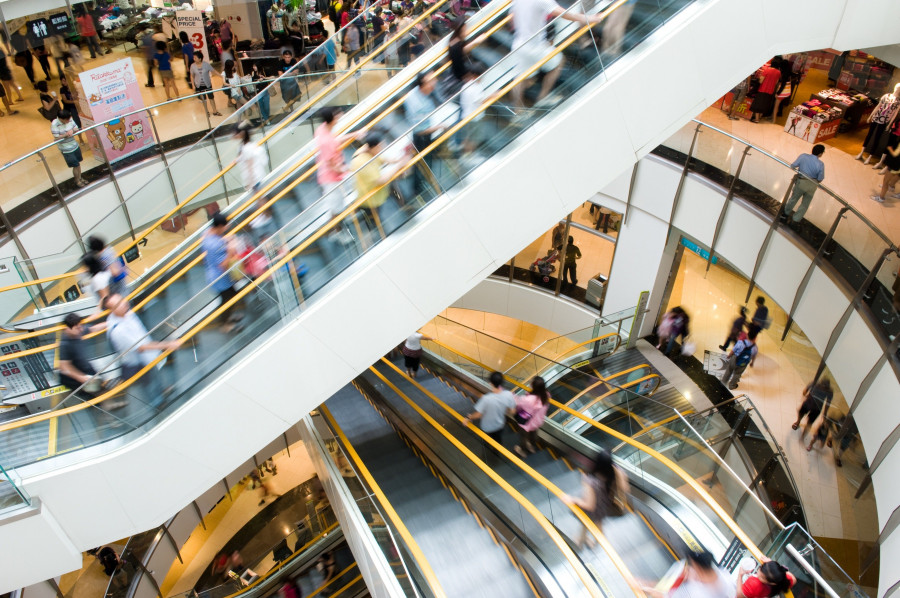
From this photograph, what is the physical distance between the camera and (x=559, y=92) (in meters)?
6.02

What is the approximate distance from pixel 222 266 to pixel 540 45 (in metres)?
3.86

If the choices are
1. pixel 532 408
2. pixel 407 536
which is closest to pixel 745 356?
pixel 532 408

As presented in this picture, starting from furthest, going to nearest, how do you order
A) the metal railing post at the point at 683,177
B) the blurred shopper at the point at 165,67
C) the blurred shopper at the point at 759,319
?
1. the blurred shopper at the point at 165,67
2. the blurred shopper at the point at 759,319
3. the metal railing post at the point at 683,177

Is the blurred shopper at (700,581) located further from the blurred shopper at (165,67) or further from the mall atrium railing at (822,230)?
the blurred shopper at (165,67)

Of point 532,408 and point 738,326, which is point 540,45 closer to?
point 532,408

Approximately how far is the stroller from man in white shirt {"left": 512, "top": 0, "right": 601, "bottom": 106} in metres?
9.37

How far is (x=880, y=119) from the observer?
1143cm

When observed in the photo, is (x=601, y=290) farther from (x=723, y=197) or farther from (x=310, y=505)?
(x=310, y=505)

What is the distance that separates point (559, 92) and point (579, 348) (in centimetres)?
677

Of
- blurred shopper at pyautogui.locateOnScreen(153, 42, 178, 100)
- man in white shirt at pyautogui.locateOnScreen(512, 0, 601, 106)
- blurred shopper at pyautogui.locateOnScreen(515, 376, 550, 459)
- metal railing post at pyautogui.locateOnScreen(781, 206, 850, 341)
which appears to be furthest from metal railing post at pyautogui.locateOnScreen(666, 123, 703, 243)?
blurred shopper at pyautogui.locateOnScreen(153, 42, 178, 100)

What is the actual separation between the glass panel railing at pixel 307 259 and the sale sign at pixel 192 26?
9.49 m

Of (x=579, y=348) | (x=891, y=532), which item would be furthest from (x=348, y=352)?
(x=579, y=348)

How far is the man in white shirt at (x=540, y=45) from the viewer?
597 centimetres

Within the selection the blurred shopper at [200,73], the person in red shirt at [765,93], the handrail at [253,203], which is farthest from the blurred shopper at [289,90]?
the person in red shirt at [765,93]
